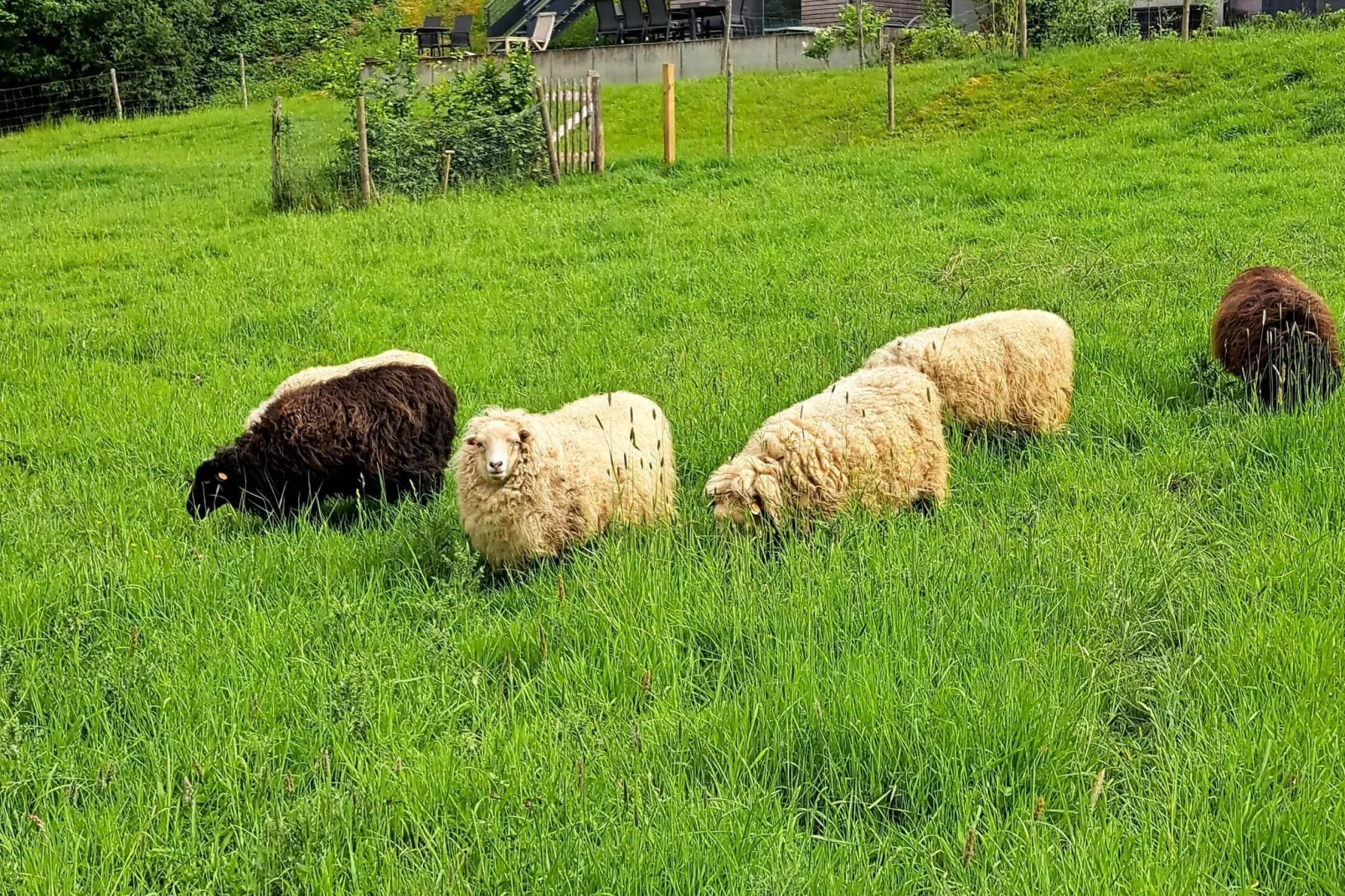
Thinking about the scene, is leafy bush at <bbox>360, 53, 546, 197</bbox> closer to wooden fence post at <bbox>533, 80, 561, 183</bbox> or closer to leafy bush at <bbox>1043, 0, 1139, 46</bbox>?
wooden fence post at <bbox>533, 80, 561, 183</bbox>

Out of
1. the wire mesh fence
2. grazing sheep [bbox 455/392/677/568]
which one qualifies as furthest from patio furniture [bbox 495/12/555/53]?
grazing sheep [bbox 455/392/677/568]

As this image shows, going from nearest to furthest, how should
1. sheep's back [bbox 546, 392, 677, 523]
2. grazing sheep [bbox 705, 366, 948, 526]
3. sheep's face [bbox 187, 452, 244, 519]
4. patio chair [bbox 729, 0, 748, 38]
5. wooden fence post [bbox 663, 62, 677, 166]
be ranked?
grazing sheep [bbox 705, 366, 948, 526] < sheep's back [bbox 546, 392, 677, 523] < sheep's face [bbox 187, 452, 244, 519] < wooden fence post [bbox 663, 62, 677, 166] < patio chair [bbox 729, 0, 748, 38]

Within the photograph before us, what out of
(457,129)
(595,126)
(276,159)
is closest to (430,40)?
(595,126)

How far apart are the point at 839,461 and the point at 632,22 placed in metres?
32.0

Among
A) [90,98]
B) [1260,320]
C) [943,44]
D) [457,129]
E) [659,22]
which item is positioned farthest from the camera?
[659,22]

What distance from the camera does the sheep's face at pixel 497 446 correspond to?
4.49m

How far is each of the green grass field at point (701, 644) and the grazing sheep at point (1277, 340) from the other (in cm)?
24

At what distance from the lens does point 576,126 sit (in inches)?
672

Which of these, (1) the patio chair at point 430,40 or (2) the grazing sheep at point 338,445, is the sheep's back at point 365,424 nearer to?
(2) the grazing sheep at point 338,445

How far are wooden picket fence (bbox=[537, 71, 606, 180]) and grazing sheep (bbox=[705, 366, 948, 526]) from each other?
12.8 meters

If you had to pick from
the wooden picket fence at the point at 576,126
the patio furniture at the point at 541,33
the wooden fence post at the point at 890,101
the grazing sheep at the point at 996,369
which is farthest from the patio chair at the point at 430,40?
the grazing sheep at the point at 996,369

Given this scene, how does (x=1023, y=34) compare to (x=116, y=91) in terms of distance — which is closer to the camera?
(x=1023, y=34)

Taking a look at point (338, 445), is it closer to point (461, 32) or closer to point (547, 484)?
point (547, 484)

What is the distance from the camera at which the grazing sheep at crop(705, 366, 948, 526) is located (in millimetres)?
4633
